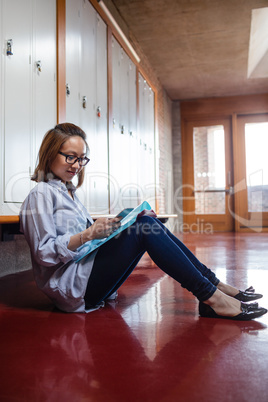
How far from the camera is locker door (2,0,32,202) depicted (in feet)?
8.00

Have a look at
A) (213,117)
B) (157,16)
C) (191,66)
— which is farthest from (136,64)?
(213,117)

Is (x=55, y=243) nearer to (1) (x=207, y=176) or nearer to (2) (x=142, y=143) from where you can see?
(2) (x=142, y=143)

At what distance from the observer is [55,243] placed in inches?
60.9

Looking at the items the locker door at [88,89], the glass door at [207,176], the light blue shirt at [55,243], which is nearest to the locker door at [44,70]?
the locker door at [88,89]

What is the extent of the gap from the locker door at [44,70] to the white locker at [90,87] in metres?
0.28

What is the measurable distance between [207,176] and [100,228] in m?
7.76

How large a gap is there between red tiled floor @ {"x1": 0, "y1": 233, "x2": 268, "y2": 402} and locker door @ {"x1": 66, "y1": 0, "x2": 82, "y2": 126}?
192cm

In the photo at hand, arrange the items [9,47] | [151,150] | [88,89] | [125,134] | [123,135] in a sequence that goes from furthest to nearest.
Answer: [151,150], [125,134], [123,135], [88,89], [9,47]

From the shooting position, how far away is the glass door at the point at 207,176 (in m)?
8.91

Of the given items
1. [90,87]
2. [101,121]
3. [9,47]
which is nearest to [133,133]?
[101,121]

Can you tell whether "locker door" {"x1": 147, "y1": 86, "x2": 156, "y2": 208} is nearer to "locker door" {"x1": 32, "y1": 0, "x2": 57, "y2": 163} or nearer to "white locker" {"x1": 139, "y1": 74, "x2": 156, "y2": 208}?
"white locker" {"x1": 139, "y1": 74, "x2": 156, "y2": 208}

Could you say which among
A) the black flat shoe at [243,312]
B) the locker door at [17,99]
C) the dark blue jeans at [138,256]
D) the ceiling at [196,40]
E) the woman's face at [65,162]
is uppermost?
the ceiling at [196,40]

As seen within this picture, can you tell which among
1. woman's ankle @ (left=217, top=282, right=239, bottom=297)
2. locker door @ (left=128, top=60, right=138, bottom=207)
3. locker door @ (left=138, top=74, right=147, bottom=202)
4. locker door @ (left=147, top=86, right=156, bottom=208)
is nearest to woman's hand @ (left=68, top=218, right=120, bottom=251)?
woman's ankle @ (left=217, top=282, right=239, bottom=297)

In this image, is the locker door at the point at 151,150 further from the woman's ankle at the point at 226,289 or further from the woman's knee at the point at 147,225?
the woman's knee at the point at 147,225
